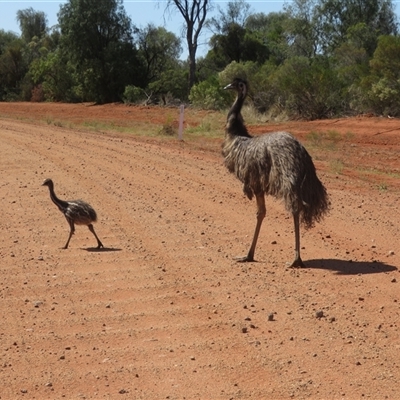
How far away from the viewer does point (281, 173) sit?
31.7 ft

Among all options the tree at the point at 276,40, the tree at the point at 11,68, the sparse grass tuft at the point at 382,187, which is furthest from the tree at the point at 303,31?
the sparse grass tuft at the point at 382,187

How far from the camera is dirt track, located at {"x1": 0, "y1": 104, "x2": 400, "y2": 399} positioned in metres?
6.49

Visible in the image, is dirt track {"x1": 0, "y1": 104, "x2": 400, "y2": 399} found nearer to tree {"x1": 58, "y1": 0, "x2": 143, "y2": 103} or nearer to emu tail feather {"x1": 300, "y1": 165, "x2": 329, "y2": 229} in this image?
emu tail feather {"x1": 300, "y1": 165, "x2": 329, "y2": 229}

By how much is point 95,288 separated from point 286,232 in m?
3.44

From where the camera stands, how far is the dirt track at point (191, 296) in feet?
21.3

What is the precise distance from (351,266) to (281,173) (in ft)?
4.29

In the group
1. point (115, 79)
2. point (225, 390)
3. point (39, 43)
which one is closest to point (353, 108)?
point (115, 79)

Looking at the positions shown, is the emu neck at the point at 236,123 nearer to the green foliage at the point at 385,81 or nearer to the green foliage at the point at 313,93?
the green foliage at the point at 385,81

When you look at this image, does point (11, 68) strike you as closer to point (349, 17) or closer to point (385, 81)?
point (349, 17)

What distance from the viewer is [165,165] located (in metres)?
17.3

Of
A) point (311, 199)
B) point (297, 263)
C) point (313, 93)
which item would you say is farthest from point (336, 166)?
point (313, 93)

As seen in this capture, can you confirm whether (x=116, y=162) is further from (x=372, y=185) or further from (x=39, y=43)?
(x=39, y=43)

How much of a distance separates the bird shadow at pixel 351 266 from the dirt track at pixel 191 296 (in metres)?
0.02

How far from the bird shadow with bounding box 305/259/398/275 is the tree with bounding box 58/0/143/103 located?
39.5m
